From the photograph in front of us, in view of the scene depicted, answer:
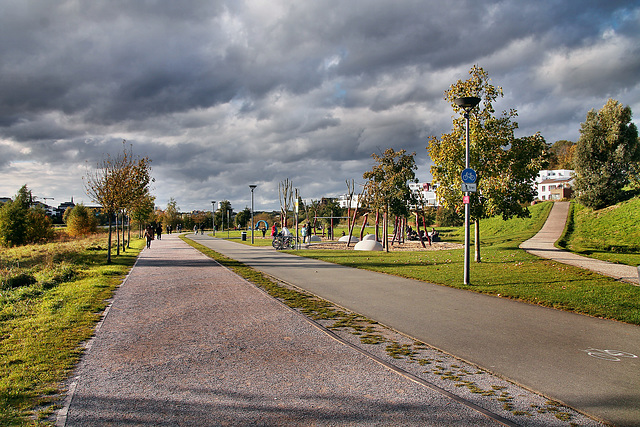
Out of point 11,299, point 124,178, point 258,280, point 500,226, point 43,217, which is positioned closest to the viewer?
point 11,299

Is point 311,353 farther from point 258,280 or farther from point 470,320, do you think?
point 258,280

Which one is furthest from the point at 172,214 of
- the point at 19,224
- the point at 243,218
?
the point at 19,224

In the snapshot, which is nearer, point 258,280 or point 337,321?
point 337,321

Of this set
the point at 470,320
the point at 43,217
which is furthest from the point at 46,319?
the point at 43,217

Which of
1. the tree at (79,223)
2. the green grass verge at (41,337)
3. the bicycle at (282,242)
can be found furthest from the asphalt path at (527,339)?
the tree at (79,223)

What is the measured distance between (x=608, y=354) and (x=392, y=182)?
20.5 m

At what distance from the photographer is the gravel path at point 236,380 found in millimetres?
3750

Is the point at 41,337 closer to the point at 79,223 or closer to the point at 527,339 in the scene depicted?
the point at 527,339

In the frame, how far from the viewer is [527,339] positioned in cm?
637

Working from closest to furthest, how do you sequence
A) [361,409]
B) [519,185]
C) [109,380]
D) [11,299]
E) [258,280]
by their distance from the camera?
[361,409] < [109,380] < [11,299] < [258,280] < [519,185]

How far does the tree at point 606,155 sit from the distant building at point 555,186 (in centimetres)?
2301

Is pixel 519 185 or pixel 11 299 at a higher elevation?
pixel 519 185

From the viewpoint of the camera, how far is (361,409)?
3.90 metres

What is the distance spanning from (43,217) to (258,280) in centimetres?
4708
